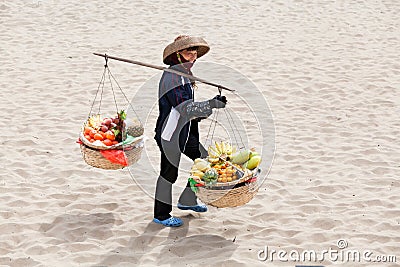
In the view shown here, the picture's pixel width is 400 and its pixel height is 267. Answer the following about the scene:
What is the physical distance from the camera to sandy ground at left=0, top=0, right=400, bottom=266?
556cm

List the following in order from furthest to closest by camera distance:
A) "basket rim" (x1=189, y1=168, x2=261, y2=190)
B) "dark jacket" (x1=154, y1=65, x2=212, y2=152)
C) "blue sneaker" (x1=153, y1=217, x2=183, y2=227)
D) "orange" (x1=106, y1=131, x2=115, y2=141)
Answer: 1. "blue sneaker" (x1=153, y1=217, x2=183, y2=227)
2. "orange" (x1=106, y1=131, x2=115, y2=141)
3. "dark jacket" (x1=154, y1=65, x2=212, y2=152)
4. "basket rim" (x1=189, y1=168, x2=261, y2=190)

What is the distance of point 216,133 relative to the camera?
313 inches

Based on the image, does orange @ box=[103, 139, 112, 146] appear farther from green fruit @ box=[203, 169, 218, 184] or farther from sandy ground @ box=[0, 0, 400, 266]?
green fruit @ box=[203, 169, 218, 184]

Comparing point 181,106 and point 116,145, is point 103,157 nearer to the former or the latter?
point 116,145

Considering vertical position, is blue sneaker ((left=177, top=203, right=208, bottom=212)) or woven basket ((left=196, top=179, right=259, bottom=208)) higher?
woven basket ((left=196, top=179, right=259, bottom=208))

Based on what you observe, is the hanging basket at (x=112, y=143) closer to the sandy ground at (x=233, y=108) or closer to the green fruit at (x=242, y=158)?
the sandy ground at (x=233, y=108)

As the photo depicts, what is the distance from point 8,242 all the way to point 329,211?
2705 millimetres

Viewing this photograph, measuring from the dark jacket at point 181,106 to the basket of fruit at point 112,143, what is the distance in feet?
0.71

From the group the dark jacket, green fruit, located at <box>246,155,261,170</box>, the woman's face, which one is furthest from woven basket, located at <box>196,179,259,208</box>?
the woman's face

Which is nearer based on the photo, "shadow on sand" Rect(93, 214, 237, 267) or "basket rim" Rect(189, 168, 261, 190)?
"basket rim" Rect(189, 168, 261, 190)

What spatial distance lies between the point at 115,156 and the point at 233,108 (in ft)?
10.8

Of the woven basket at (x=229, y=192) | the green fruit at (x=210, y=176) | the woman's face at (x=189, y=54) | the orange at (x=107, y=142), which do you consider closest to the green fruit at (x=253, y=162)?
the woven basket at (x=229, y=192)

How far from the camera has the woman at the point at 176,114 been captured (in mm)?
5340

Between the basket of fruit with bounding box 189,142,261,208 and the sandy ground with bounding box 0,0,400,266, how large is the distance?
0.47m
